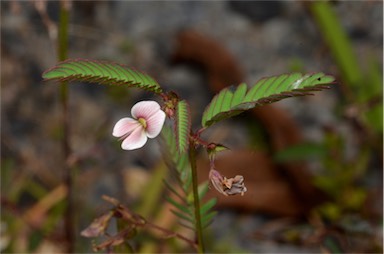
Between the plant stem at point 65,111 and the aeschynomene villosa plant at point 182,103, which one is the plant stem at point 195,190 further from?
the plant stem at point 65,111

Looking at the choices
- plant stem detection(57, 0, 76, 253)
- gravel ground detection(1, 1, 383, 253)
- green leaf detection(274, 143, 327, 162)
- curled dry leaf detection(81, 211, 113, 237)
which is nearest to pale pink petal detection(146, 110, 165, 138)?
curled dry leaf detection(81, 211, 113, 237)

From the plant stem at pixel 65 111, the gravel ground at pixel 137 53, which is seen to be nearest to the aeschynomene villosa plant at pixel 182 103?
the plant stem at pixel 65 111

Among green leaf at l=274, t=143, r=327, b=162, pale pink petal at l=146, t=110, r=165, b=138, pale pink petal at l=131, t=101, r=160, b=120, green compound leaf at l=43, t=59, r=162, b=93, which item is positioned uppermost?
green compound leaf at l=43, t=59, r=162, b=93

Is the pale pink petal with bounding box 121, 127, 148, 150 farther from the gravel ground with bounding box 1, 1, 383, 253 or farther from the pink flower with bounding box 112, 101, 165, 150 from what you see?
the gravel ground with bounding box 1, 1, 383, 253

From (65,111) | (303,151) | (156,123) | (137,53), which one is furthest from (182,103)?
(137,53)

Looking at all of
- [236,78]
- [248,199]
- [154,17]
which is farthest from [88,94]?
[248,199]

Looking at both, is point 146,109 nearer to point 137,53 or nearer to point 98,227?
point 98,227
